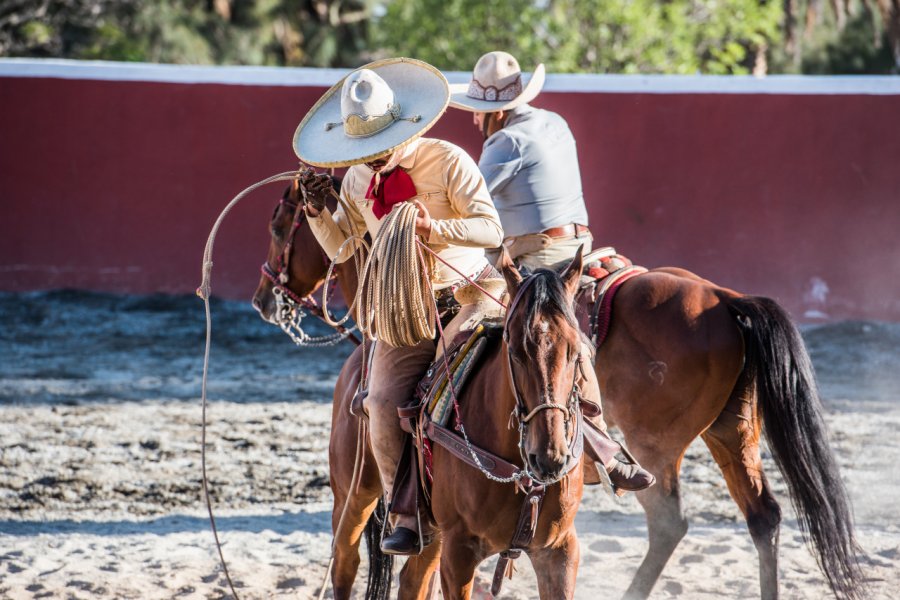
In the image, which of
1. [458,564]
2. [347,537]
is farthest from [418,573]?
[347,537]

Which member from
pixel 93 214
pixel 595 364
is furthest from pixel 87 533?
pixel 93 214

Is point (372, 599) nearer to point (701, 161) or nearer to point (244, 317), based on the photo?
point (244, 317)

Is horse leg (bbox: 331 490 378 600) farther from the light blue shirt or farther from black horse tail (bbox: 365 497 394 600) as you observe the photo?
the light blue shirt

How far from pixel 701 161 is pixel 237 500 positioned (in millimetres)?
6322

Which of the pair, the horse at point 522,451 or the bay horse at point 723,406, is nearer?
the horse at point 522,451

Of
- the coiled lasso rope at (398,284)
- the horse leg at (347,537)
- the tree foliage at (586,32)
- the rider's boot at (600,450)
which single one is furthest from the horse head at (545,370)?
the tree foliage at (586,32)

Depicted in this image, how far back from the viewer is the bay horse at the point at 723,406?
13.9ft

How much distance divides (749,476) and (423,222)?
198 cm

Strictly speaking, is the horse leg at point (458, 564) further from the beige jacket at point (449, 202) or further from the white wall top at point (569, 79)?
the white wall top at point (569, 79)

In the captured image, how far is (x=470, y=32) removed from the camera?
17.8m

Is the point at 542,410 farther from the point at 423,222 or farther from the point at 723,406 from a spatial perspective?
the point at 723,406

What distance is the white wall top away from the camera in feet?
33.4

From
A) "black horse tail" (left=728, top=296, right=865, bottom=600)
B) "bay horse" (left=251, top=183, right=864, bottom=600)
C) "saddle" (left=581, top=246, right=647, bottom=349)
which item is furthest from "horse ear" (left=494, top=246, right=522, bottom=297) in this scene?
"black horse tail" (left=728, top=296, right=865, bottom=600)

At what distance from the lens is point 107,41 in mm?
20156
